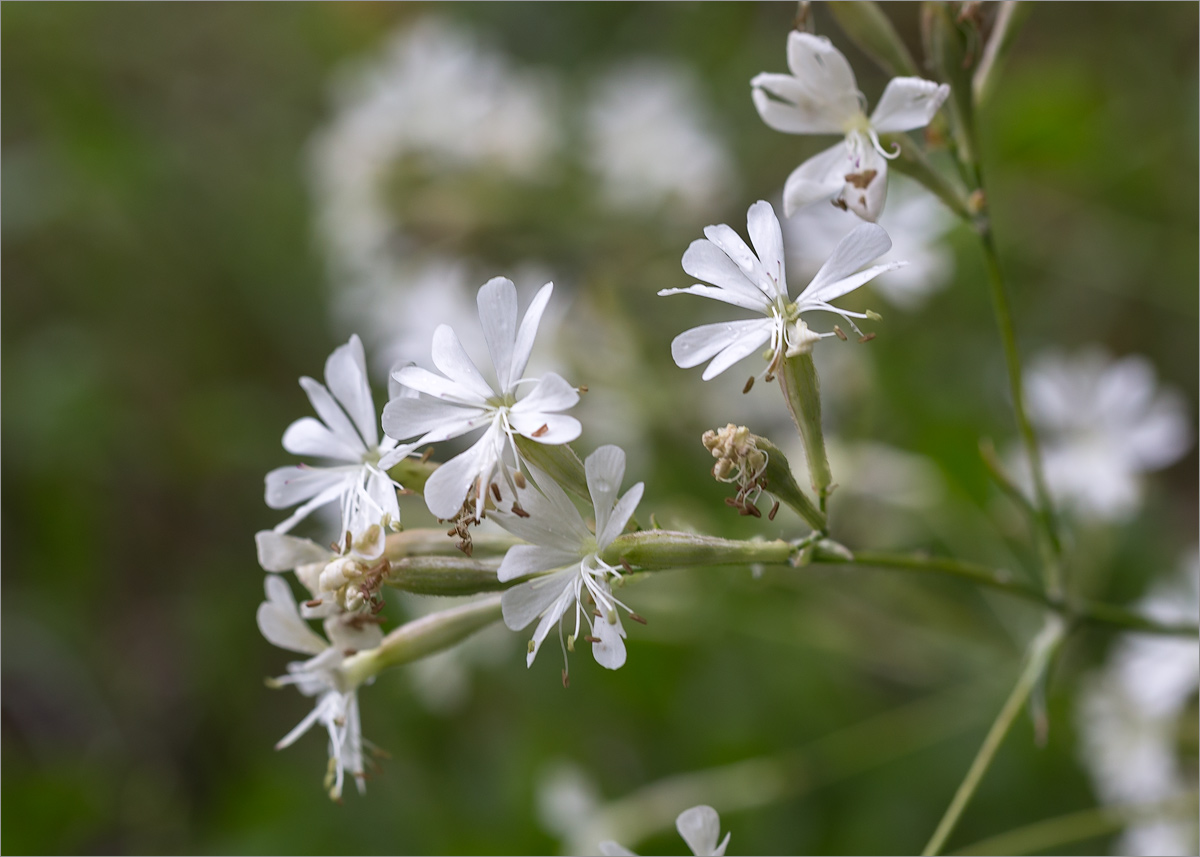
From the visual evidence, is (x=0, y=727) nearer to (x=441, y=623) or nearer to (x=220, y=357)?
(x=220, y=357)

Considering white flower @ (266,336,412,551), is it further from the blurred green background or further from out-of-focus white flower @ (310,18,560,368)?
out-of-focus white flower @ (310,18,560,368)

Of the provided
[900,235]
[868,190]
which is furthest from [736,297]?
[900,235]

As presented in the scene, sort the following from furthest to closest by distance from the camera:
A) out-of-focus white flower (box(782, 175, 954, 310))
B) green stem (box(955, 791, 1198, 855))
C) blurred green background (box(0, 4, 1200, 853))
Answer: blurred green background (box(0, 4, 1200, 853)) < out-of-focus white flower (box(782, 175, 954, 310)) < green stem (box(955, 791, 1198, 855))

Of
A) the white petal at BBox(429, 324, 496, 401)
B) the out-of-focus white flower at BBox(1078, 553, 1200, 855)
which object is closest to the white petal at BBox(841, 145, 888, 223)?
the white petal at BBox(429, 324, 496, 401)

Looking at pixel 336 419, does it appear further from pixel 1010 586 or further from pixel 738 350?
pixel 1010 586

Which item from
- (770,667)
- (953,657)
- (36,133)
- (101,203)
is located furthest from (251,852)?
(36,133)

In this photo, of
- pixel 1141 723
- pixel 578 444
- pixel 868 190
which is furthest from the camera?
pixel 578 444

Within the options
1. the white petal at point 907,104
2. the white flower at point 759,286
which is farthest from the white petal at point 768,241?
the white petal at point 907,104
